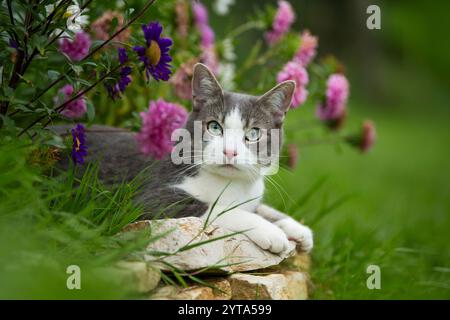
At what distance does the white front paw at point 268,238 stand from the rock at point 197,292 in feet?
0.70

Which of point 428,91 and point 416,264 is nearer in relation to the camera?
point 416,264

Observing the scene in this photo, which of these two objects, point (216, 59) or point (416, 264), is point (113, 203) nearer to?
point (216, 59)

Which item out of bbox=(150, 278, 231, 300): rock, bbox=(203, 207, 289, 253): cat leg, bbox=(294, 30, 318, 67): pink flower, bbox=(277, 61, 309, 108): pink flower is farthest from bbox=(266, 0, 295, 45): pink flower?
bbox=(150, 278, 231, 300): rock

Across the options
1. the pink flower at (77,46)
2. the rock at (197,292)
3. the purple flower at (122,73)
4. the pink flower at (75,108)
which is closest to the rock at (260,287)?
the rock at (197,292)

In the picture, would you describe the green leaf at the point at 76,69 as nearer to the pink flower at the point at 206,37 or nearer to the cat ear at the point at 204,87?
the cat ear at the point at 204,87

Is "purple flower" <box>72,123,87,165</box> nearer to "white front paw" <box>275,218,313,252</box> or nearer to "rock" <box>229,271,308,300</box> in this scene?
"rock" <box>229,271,308,300</box>

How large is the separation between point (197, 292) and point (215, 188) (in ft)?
1.70

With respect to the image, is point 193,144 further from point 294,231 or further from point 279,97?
point 294,231

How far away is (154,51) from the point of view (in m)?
2.23

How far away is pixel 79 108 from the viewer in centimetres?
268

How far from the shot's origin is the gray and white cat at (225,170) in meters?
2.35

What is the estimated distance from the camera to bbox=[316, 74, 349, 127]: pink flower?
3420mm

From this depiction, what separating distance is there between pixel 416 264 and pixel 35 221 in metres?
2.27
